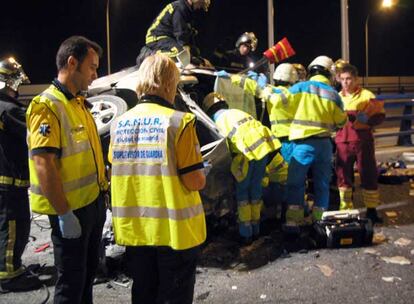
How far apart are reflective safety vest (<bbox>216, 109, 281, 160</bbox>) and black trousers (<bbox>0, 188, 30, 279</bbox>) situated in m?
2.01

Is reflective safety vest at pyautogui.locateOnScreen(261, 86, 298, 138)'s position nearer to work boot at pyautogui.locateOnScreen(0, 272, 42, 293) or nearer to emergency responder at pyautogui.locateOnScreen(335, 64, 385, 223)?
emergency responder at pyautogui.locateOnScreen(335, 64, 385, 223)

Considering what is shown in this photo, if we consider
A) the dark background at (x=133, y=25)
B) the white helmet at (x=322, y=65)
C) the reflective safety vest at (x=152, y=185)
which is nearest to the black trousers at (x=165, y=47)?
the white helmet at (x=322, y=65)

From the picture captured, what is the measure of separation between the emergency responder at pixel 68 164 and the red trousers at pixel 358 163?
365 cm

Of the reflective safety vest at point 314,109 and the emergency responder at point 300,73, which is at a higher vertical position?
the emergency responder at point 300,73

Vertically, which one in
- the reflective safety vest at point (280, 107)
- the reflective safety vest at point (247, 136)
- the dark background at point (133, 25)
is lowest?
the reflective safety vest at point (247, 136)

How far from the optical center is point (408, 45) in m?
27.4

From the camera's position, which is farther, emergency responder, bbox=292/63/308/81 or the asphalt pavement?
emergency responder, bbox=292/63/308/81

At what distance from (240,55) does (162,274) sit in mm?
5451

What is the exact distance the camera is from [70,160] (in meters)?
2.81

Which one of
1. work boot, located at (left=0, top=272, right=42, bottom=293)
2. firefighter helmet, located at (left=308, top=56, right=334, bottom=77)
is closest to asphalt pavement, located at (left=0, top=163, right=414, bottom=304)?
work boot, located at (left=0, top=272, right=42, bottom=293)

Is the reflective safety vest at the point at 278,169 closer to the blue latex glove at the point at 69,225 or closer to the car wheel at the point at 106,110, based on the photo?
the car wheel at the point at 106,110

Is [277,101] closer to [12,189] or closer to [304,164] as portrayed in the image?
[304,164]

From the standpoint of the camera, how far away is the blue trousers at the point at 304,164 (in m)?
5.10

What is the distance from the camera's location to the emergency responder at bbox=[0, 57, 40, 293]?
155 inches
